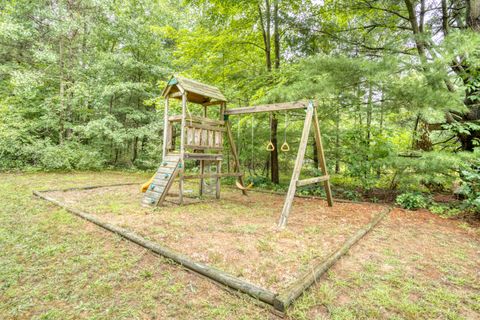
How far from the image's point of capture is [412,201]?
526cm

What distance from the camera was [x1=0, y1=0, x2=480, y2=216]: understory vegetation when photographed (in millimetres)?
4738

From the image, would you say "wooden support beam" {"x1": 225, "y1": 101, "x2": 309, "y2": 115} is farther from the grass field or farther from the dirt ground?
the grass field

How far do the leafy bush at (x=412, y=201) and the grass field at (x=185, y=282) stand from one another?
1643mm

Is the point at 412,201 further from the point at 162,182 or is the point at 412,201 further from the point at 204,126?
the point at 162,182

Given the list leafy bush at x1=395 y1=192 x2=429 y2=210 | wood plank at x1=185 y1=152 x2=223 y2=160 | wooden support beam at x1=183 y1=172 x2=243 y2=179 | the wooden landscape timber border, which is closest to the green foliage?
leafy bush at x1=395 y1=192 x2=429 y2=210

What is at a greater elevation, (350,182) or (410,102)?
(410,102)

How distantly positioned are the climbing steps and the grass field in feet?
5.10

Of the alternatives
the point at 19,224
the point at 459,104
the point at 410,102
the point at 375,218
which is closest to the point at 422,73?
the point at 410,102

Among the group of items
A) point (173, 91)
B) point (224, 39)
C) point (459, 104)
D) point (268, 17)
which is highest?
point (268, 17)

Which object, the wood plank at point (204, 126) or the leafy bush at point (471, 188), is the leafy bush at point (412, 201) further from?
the wood plank at point (204, 126)

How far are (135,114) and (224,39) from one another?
6.27 m

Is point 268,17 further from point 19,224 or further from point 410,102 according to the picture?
point 19,224

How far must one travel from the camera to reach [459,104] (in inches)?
171

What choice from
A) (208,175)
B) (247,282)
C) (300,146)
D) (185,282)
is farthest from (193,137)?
(247,282)
